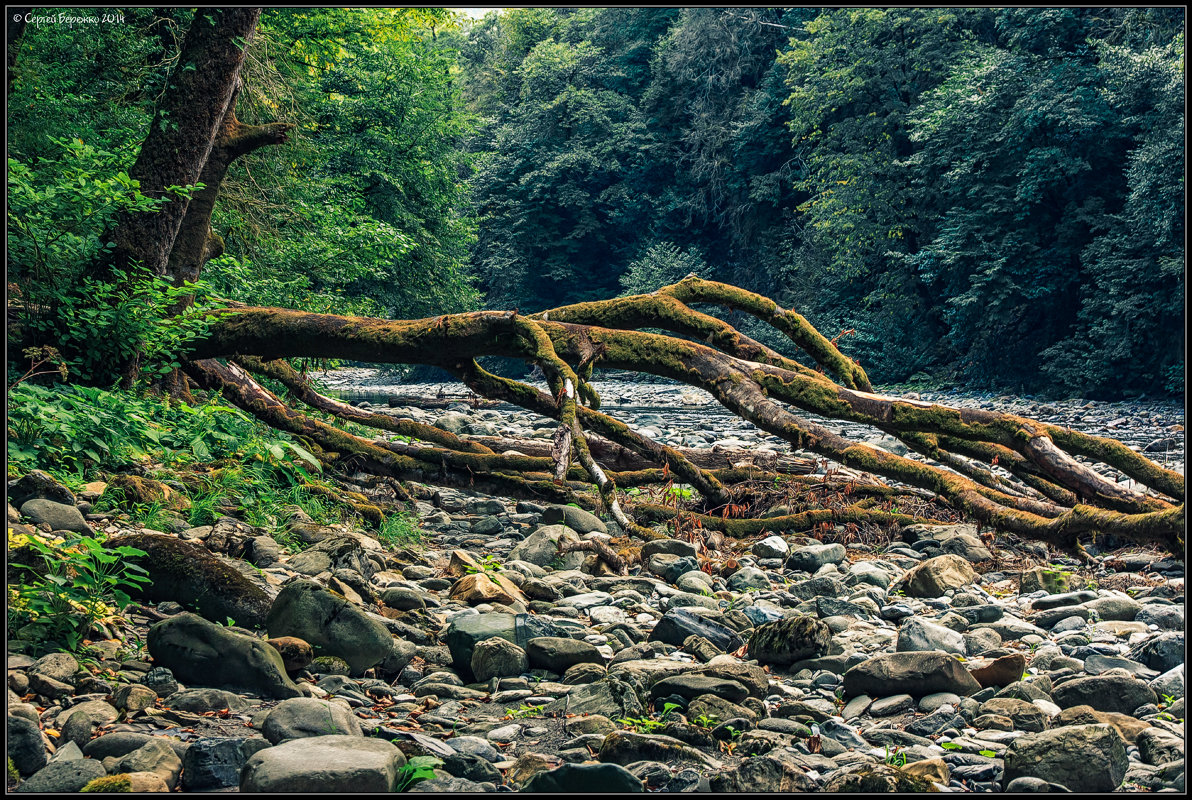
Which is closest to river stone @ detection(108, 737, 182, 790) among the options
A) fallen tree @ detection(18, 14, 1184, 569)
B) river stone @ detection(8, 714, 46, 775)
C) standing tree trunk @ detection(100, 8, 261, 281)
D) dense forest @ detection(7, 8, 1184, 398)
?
river stone @ detection(8, 714, 46, 775)

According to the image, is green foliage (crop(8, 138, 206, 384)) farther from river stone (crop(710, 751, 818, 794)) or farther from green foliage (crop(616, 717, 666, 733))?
river stone (crop(710, 751, 818, 794))

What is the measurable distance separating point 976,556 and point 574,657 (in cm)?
349

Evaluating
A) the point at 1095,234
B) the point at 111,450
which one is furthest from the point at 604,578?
the point at 1095,234

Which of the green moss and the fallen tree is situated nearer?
the green moss

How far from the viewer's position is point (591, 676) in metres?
3.40

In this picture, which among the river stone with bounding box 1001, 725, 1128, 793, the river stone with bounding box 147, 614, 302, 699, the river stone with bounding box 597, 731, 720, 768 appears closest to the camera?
the river stone with bounding box 1001, 725, 1128, 793

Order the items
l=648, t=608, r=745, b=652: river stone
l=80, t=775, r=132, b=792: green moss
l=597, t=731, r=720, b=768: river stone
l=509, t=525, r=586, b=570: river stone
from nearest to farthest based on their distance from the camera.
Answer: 1. l=80, t=775, r=132, b=792: green moss
2. l=597, t=731, r=720, b=768: river stone
3. l=648, t=608, r=745, b=652: river stone
4. l=509, t=525, r=586, b=570: river stone

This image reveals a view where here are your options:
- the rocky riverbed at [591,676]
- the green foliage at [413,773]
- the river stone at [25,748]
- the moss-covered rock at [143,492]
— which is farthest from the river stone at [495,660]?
the moss-covered rock at [143,492]

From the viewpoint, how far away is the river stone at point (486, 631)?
11.6 feet

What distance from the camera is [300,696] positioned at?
3.04 m

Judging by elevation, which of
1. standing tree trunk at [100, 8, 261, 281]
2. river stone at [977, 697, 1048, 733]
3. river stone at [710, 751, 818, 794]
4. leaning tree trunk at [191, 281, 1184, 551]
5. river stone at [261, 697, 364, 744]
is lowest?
river stone at [261, 697, 364, 744]

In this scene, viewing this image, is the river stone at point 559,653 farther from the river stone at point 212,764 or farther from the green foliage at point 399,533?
the green foliage at point 399,533

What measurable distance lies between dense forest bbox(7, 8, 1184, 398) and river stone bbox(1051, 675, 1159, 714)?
479 centimetres

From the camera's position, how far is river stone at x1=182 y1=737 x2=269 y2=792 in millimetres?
2336
